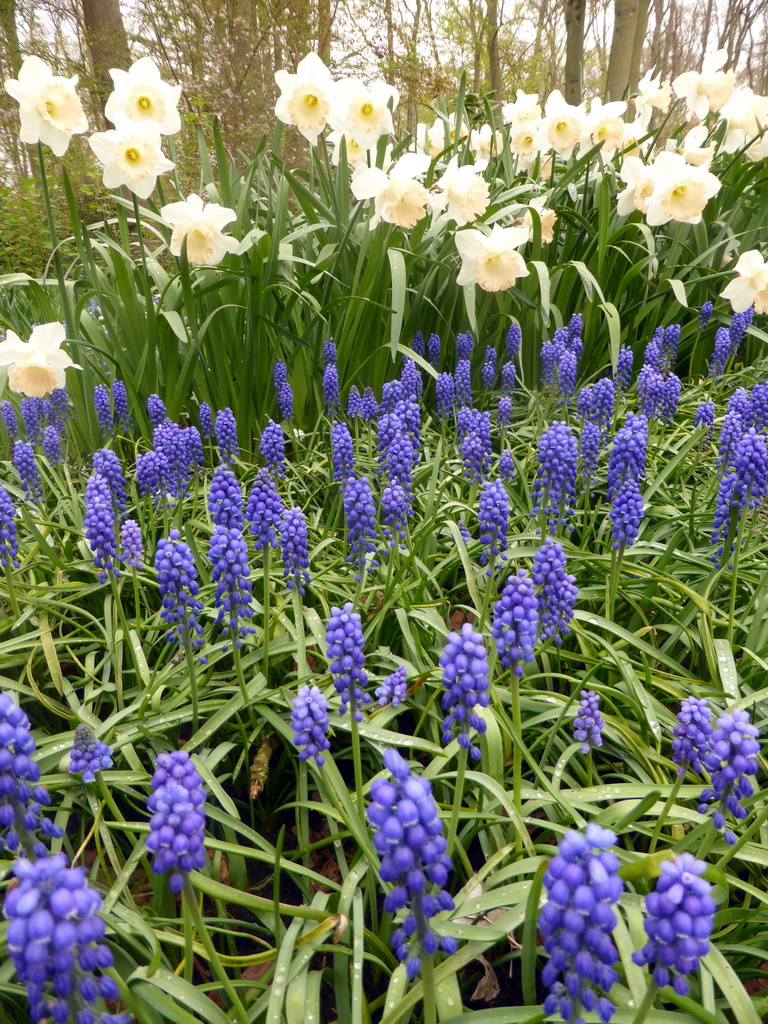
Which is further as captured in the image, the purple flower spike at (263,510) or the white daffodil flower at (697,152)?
the white daffodil flower at (697,152)

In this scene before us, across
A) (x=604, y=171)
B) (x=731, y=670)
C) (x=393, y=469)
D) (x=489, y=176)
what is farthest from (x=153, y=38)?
(x=731, y=670)

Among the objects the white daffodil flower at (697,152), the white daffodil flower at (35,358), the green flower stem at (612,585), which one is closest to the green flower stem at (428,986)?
the green flower stem at (612,585)

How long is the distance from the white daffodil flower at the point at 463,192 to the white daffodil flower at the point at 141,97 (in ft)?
5.27

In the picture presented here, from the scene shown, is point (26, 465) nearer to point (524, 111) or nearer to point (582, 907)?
point (582, 907)

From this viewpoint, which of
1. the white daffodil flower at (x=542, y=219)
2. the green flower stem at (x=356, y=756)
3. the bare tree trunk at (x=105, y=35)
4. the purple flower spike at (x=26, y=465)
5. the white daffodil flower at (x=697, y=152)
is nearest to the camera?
the green flower stem at (x=356, y=756)

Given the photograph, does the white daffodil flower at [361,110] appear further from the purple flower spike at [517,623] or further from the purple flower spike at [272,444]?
the purple flower spike at [517,623]

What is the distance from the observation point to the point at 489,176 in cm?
600

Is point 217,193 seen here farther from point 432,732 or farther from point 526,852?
point 526,852

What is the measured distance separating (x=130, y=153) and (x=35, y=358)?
4.23 ft

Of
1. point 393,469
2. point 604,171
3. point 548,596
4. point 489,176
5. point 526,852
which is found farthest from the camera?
point 489,176

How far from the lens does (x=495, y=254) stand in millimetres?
3939

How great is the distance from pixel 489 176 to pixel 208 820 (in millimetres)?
5676

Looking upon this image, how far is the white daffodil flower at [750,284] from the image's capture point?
407cm

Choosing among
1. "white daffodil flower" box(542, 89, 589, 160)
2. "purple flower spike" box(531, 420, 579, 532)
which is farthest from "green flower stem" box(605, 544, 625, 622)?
"white daffodil flower" box(542, 89, 589, 160)
